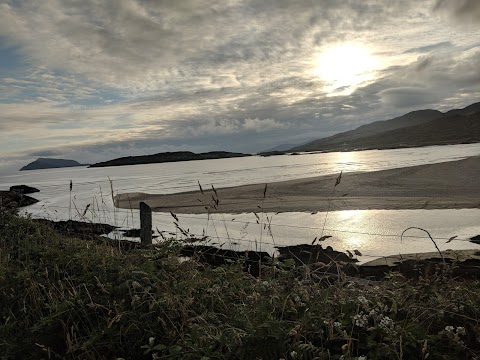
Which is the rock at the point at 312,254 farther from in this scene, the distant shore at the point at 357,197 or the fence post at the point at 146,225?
the fence post at the point at 146,225

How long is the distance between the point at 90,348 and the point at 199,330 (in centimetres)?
122

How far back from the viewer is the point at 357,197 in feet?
68.4

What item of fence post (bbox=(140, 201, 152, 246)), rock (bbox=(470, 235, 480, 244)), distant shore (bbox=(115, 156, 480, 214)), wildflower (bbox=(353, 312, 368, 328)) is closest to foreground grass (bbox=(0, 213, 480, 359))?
wildflower (bbox=(353, 312, 368, 328))

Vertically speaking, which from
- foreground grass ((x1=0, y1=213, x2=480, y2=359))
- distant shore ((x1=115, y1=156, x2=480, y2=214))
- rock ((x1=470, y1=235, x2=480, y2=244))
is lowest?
rock ((x1=470, y1=235, x2=480, y2=244))

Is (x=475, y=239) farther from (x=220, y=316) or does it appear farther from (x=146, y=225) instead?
(x=220, y=316)

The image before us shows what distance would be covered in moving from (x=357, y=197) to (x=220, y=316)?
17.7 meters

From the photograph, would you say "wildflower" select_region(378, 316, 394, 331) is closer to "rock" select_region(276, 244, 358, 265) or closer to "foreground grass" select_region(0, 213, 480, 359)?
"foreground grass" select_region(0, 213, 480, 359)

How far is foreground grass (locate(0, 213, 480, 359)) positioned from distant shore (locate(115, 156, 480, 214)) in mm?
9123

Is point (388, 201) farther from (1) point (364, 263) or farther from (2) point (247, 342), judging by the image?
(2) point (247, 342)

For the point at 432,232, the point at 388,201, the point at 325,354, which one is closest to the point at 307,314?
the point at 325,354

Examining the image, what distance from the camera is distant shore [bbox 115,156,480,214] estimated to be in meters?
18.1

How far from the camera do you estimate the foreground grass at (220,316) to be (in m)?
3.16

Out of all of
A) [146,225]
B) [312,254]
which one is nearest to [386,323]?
[146,225]

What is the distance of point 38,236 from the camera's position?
8523 millimetres
